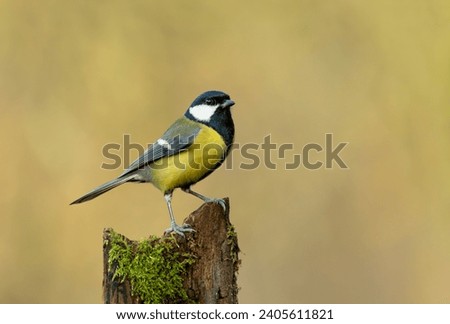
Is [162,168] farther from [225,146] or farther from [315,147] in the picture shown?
[315,147]

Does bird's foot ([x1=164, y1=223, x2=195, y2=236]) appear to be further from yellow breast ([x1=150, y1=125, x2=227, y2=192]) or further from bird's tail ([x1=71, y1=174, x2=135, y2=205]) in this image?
bird's tail ([x1=71, y1=174, x2=135, y2=205])

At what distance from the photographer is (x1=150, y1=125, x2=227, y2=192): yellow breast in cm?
412

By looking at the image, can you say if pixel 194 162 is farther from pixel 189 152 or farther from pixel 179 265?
pixel 179 265

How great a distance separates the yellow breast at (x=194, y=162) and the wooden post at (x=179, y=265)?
54 cm

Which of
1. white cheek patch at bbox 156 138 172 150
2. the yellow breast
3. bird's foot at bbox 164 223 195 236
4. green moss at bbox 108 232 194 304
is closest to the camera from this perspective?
green moss at bbox 108 232 194 304

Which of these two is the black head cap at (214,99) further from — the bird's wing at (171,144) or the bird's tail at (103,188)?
the bird's tail at (103,188)

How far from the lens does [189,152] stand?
416 cm

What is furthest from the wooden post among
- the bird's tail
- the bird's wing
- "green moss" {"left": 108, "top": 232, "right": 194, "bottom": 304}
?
the bird's tail

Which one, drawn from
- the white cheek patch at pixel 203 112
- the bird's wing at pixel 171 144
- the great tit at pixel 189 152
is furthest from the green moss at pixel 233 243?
the white cheek patch at pixel 203 112

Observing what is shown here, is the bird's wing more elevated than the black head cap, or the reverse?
the black head cap

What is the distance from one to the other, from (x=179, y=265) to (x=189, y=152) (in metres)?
0.96
